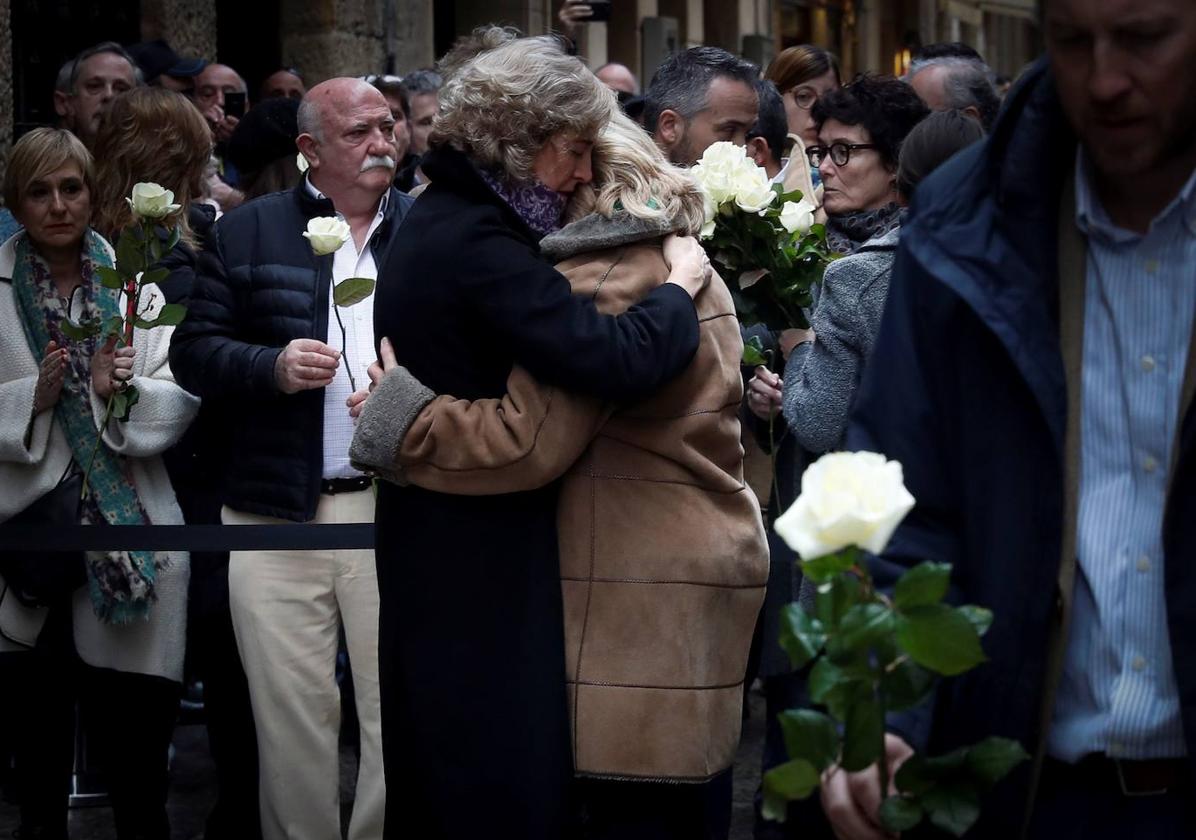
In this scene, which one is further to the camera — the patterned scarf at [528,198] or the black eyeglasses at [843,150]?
the black eyeglasses at [843,150]

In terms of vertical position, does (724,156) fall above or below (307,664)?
above

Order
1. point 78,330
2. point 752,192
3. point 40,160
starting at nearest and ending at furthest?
point 752,192 < point 78,330 < point 40,160

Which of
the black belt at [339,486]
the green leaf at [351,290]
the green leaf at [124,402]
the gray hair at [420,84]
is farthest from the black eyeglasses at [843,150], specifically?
the gray hair at [420,84]

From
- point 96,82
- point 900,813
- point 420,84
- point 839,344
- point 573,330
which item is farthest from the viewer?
point 420,84

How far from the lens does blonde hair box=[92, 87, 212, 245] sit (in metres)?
6.00

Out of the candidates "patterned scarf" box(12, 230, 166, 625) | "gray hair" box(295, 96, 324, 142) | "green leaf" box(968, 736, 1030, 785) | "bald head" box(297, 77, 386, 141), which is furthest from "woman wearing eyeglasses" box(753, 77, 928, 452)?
"green leaf" box(968, 736, 1030, 785)

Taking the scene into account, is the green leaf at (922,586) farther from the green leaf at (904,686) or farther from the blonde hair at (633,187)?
the blonde hair at (633,187)

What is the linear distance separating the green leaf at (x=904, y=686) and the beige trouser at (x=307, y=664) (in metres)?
3.02

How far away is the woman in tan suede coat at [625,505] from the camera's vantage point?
3.67 metres

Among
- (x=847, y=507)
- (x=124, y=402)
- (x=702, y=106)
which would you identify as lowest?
(x=124, y=402)

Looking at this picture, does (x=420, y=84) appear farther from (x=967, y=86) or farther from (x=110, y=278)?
(x=110, y=278)

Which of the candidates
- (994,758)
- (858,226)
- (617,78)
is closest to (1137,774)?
(994,758)

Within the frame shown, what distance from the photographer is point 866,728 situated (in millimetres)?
2107

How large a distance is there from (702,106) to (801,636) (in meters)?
3.89
